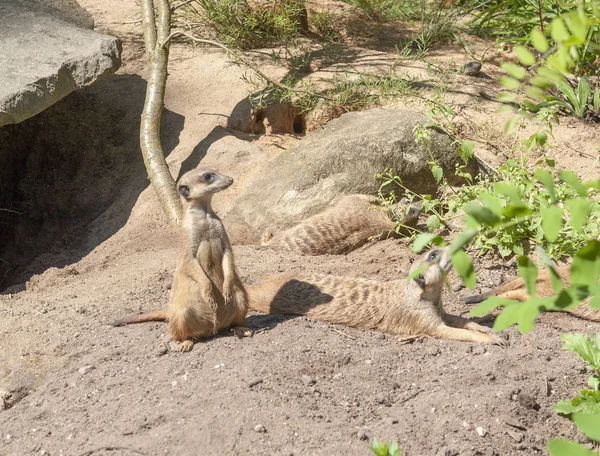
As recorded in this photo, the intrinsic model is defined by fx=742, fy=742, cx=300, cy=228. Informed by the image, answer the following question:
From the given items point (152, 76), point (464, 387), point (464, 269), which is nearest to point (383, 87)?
point (152, 76)

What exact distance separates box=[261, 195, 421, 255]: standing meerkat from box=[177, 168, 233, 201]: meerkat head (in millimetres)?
1427

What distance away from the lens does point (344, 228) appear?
4816mm

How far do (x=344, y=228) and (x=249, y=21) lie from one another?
2.25 m

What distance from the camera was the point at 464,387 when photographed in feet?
9.29

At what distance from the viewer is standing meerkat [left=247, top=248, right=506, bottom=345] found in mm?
3521

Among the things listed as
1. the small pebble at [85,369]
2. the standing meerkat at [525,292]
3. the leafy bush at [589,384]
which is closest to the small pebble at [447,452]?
the leafy bush at [589,384]

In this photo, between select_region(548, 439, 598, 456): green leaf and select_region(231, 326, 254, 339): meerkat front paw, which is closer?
select_region(548, 439, 598, 456): green leaf

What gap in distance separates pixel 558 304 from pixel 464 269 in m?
0.14

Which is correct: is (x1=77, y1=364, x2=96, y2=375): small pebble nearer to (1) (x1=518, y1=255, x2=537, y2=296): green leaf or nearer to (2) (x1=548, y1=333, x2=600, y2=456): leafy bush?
(2) (x1=548, y1=333, x2=600, y2=456): leafy bush

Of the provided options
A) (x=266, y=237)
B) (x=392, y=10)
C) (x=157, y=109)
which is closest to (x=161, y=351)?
(x=266, y=237)

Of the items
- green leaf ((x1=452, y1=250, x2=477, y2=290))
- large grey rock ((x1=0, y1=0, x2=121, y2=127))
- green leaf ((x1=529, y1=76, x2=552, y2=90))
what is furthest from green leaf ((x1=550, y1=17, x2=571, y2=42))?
large grey rock ((x1=0, y1=0, x2=121, y2=127))

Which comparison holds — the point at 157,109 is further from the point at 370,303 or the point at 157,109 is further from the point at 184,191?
the point at 370,303

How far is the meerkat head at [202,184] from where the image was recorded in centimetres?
328

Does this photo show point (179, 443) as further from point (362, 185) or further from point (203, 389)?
point (362, 185)
